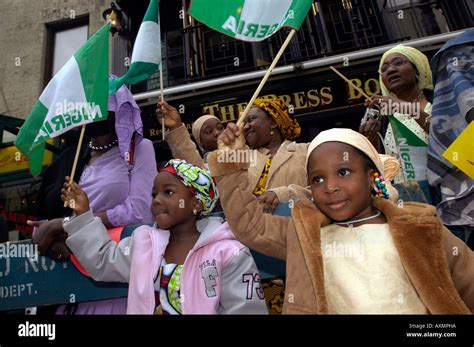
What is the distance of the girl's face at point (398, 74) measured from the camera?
Result: 9.54 ft

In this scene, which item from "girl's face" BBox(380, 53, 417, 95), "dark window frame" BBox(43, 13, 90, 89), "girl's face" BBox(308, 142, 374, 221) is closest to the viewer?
"girl's face" BBox(308, 142, 374, 221)

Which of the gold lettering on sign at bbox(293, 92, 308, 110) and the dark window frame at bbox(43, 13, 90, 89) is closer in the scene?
the gold lettering on sign at bbox(293, 92, 308, 110)

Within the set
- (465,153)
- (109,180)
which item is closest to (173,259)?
(109,180)

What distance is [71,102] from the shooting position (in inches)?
105

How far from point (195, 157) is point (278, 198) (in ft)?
4.06

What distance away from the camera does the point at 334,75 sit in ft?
21.7

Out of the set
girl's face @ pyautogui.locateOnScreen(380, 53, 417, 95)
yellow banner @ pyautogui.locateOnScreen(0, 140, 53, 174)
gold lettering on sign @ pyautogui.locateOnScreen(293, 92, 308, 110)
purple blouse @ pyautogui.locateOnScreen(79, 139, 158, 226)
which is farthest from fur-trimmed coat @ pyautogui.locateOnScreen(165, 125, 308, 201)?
yellow banner @ pyautogui.locateOnScreen(0, 140, 53, 174)

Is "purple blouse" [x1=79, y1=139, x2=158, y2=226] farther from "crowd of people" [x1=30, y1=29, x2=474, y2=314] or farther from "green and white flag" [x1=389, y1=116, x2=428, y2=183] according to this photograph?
"green and white flag" [x1=389, y1=116, x2=428, y2=183]

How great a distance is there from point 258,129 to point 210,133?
2.65 feet

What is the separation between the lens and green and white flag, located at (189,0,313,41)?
8.07ft

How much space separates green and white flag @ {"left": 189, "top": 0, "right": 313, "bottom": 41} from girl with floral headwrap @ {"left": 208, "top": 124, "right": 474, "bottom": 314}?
1015mm

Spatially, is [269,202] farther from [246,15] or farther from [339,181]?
[246,15]

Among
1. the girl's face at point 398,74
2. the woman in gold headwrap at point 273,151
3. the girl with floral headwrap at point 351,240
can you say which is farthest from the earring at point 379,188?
the girl's face at point 398,74

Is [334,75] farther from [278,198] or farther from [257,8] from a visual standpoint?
[278,198]
